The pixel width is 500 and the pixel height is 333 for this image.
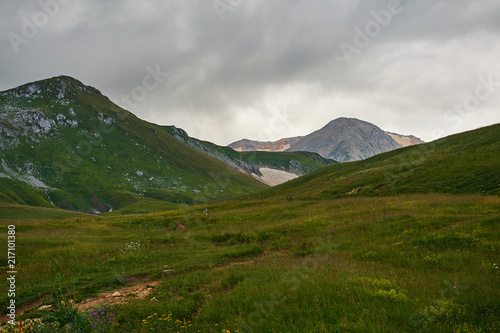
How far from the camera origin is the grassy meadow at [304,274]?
743 cm

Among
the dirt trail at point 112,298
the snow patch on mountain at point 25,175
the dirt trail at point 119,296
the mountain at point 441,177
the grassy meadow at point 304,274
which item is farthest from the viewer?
the snow patch on mountain at point 25,175

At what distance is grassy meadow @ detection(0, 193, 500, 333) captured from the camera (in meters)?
7.43

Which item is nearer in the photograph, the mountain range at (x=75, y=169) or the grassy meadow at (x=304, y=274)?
the grassy meadow at (x=304, y=274)

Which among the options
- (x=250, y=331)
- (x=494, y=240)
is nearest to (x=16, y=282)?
(x=250, y=331)

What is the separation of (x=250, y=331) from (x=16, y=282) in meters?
13.4

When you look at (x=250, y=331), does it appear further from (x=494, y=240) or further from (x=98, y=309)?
(x=494, y=240)

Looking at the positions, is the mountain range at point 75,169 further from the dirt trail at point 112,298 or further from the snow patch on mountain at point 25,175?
the dirt trail at point 112,298

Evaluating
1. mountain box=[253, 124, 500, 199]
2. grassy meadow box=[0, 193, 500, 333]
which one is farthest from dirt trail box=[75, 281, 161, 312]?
mountain box=[253, 124, 500, 199]

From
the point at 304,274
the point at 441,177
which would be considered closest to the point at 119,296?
the point at 304,274

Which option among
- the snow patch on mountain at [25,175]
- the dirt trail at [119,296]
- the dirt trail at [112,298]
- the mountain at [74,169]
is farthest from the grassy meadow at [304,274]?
the snow patch on mountain at [25,175]

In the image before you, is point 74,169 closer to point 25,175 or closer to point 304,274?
point 25,175

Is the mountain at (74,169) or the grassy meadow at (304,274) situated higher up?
the mountain at (74,169)

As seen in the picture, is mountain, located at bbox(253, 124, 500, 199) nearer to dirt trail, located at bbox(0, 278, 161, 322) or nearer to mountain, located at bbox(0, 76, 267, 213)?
dirt trail, located at bbox(0, 278, 161, 322)

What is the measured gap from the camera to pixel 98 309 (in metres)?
9.37
